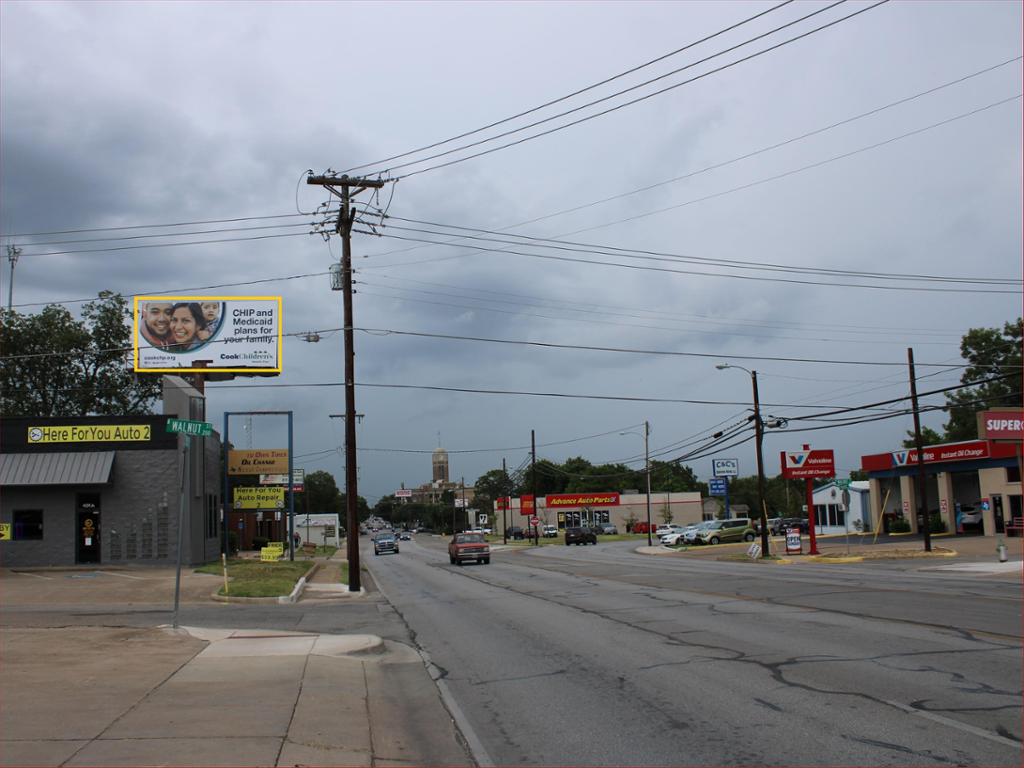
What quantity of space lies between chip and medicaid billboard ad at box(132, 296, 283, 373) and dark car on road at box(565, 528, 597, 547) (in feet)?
125

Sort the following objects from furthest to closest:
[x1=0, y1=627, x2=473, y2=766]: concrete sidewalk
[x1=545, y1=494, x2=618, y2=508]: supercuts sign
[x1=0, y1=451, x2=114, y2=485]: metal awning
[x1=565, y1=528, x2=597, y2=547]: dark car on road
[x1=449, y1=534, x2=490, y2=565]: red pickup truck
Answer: [x1=545, y1=494, x2=618, y2=508]: supercuts sign < [x1=565, y1=528, x2=597, y2=547]: dark car on road < [x1=449, y1=534, x2=490, y2=565]: red pickup truck < [x1=0, y1=451, x2=114, y2=485]: metal awning < [x1=0, y1=627, x2=473, y2=766]: concrete sidewalk

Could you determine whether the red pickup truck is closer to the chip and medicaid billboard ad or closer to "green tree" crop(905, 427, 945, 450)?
the chip and medicaid billboard ad

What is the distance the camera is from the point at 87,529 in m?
32.1

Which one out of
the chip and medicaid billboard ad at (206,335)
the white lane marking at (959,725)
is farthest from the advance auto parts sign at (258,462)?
the white lane marking at (959,725)

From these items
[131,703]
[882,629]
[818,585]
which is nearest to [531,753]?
[131,703]

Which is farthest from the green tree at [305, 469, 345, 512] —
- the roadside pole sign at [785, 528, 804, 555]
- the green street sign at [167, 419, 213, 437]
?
the green street sign at [167, 419, 213, 437]

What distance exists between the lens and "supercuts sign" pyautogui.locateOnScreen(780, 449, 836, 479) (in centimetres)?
4038

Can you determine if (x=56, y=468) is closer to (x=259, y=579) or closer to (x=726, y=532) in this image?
(x=259, y=579)

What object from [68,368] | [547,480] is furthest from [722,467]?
[547,480]

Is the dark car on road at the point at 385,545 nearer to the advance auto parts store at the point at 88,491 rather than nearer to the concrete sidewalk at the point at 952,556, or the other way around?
the concrete sidewalk at the point at 952,556

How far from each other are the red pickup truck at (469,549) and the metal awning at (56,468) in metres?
17.1

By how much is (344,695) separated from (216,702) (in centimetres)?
140

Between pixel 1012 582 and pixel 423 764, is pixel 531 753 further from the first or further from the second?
pixel 1012 582

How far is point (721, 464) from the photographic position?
74812 mm
